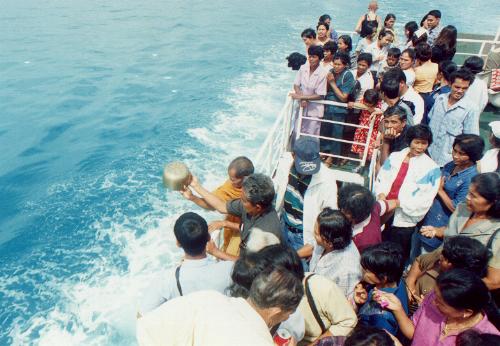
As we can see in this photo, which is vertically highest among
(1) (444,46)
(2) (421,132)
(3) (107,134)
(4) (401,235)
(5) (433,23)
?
(5) (433,23)

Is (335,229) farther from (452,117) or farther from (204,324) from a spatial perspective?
(452,117)

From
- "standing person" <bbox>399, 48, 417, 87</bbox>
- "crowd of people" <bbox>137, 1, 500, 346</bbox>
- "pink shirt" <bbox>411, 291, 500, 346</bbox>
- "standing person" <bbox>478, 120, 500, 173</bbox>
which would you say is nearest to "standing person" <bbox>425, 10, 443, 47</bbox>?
"standing person" <bbox>399, 48, 417, 87</bbox>

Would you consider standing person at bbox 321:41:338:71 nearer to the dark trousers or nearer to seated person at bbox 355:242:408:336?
the dark trousers

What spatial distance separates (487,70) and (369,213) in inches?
241

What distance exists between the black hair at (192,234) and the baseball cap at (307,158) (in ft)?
3.13

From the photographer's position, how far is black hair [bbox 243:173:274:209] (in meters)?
2.52

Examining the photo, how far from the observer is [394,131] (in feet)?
10.9

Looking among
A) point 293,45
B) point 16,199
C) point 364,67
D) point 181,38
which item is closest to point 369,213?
point 364,67

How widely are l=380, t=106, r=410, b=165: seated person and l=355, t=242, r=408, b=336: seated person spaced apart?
1483 mm

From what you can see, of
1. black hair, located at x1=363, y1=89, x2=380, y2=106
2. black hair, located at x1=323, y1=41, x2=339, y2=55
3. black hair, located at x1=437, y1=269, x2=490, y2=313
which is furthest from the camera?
black hair, located at x1=323, y1=41, x2=339, y2=55

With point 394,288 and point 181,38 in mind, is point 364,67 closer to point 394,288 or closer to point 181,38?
point 394,288

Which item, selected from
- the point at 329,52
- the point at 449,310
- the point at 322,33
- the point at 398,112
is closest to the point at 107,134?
the point at 322,33

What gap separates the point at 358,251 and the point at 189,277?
1099 millimetres

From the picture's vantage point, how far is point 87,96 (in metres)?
Answer: 12.0
